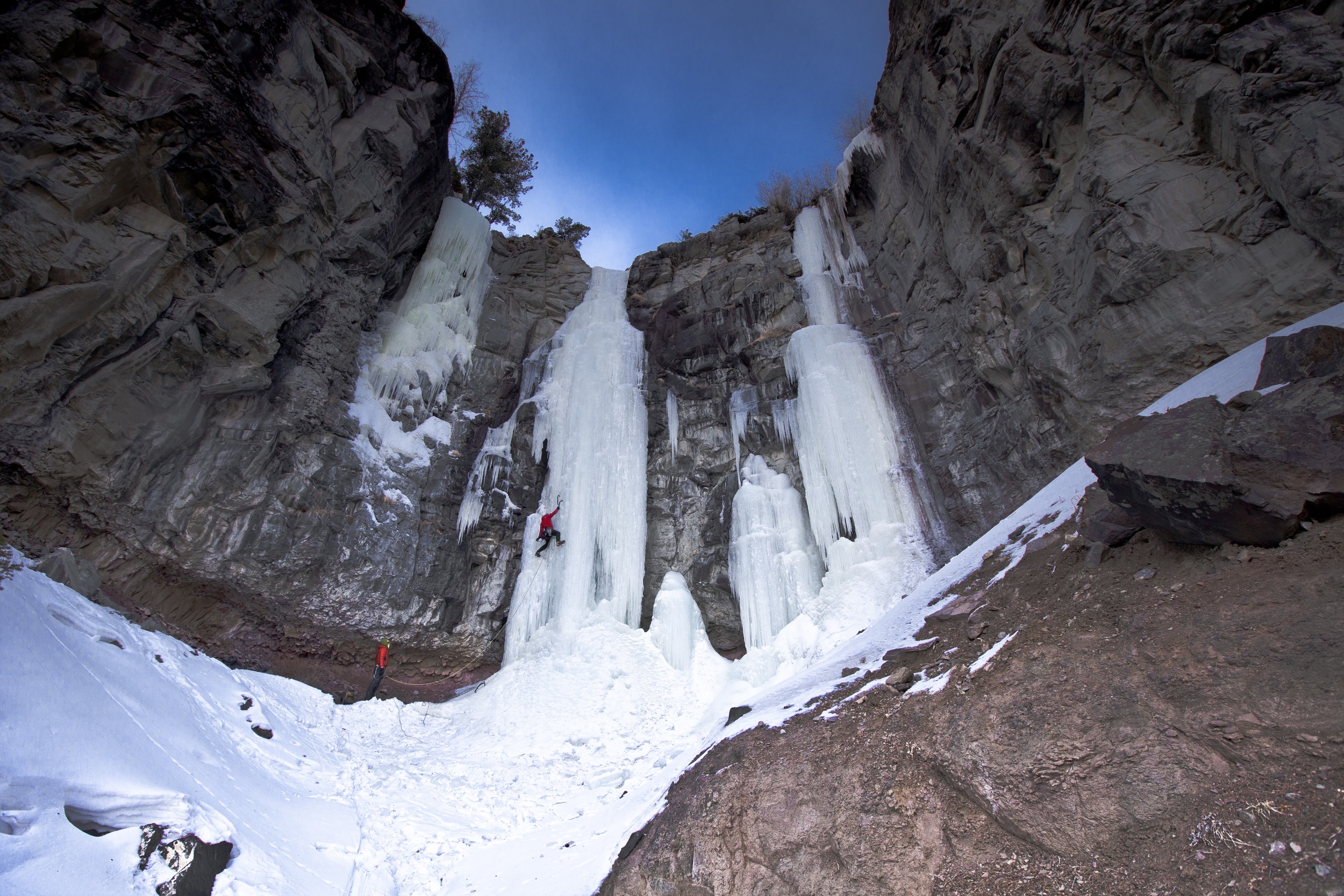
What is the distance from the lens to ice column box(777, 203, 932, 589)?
10.3m

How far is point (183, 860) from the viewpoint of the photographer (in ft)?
10.8

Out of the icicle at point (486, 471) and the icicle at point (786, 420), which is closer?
the icicle at point (786, 420)

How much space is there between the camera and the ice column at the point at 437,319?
13344 millimetres

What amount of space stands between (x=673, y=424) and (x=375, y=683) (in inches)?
320

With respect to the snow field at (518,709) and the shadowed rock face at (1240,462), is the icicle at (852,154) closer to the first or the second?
the snow field at (518,709)

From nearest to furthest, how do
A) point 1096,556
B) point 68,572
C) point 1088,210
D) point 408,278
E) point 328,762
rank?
point 1096,556, point 328,762, point 68,572, point 1088,210, point 408,278

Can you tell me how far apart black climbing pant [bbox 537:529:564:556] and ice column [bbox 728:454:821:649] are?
361 cm

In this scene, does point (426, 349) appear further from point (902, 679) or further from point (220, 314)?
point (902, 679)

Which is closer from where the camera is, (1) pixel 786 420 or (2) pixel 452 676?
(2) pixel 452 676

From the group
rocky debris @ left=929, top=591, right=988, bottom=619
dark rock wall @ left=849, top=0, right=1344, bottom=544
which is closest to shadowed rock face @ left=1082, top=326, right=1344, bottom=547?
rocky debris @ left=929, top=591, right=988, bottom=619

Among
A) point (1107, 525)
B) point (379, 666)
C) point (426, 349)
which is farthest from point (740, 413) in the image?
point (1107, 525)

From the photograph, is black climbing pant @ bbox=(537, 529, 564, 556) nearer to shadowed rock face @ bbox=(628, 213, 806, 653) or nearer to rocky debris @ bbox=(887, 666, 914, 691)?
shadowed rock face @ bbox=(628, 213, 806, 653)

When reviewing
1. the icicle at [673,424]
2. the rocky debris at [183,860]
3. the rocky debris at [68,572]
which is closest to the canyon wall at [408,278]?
the icicle at [673,424]

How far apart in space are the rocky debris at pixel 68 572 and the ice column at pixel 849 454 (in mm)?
10363
